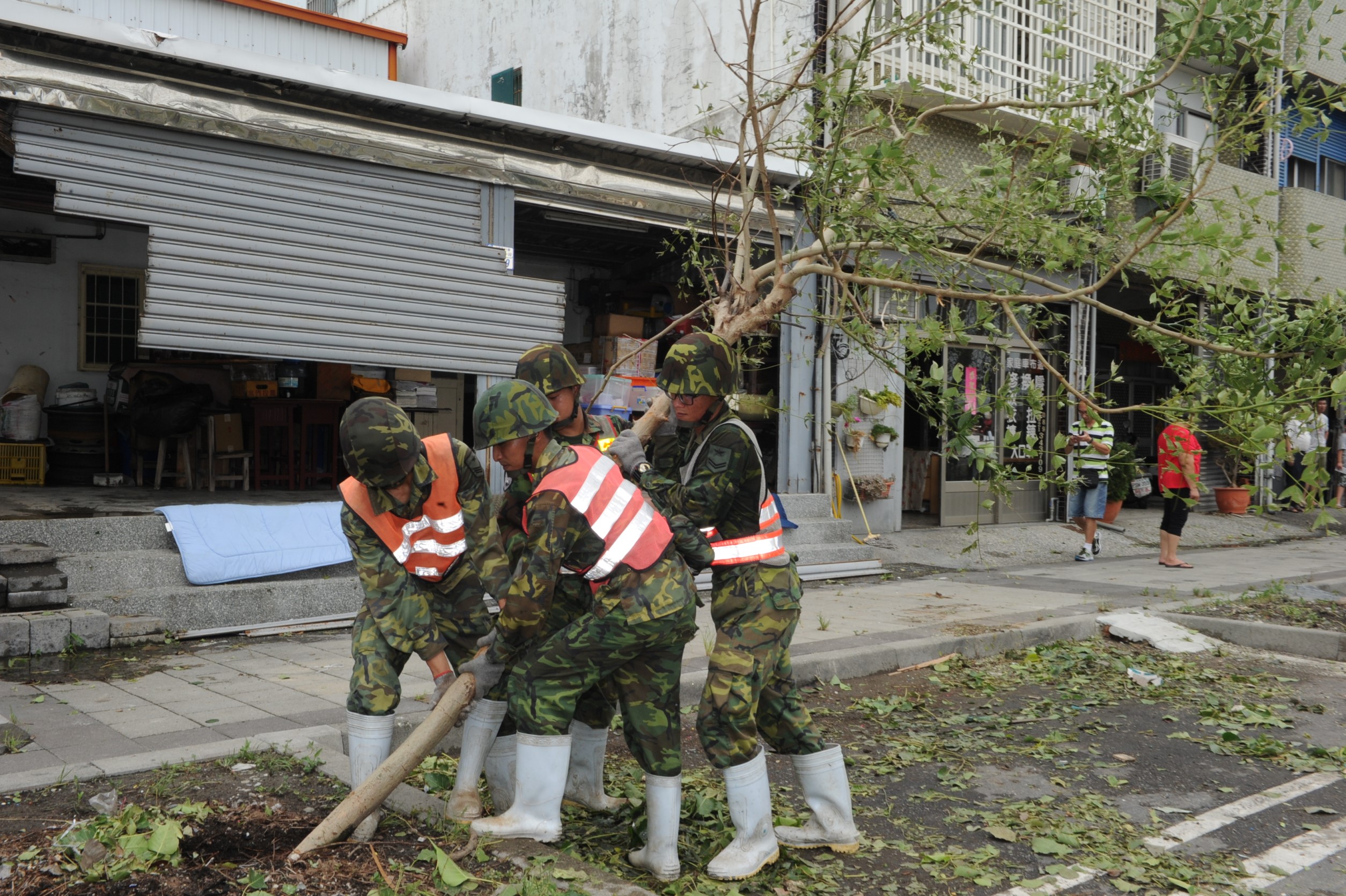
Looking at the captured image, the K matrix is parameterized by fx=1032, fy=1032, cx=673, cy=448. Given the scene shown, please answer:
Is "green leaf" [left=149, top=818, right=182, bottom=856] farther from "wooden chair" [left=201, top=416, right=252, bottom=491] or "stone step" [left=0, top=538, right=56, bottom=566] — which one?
"wooden chair" [left=201, top=416, right=252, bottom=491]

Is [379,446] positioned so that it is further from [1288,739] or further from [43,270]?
[43,270]

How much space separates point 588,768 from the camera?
4.14m

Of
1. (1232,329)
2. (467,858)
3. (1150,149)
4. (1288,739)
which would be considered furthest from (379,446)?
(1288,739)

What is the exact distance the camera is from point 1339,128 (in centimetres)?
2084

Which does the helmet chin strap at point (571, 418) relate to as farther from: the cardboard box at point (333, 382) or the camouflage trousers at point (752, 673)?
the cardboard box at point (333, 382)

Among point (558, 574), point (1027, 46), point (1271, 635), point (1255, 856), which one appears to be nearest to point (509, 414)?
point (558, 574)

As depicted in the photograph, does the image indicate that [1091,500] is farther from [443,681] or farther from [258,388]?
[443,681]

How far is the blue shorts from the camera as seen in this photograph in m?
12.3

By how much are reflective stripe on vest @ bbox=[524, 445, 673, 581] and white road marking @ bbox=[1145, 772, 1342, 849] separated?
2456mm

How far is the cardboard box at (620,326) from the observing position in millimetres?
12477

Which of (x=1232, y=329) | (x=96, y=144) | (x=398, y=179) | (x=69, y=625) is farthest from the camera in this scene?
(x=398, y=179)

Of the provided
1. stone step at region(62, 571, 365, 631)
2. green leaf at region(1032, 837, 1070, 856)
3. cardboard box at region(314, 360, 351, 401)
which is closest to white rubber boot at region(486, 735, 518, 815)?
green leaf at region(1032, 837, 1070, 856)

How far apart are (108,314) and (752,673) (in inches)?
417

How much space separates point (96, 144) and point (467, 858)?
6447 millimetres
